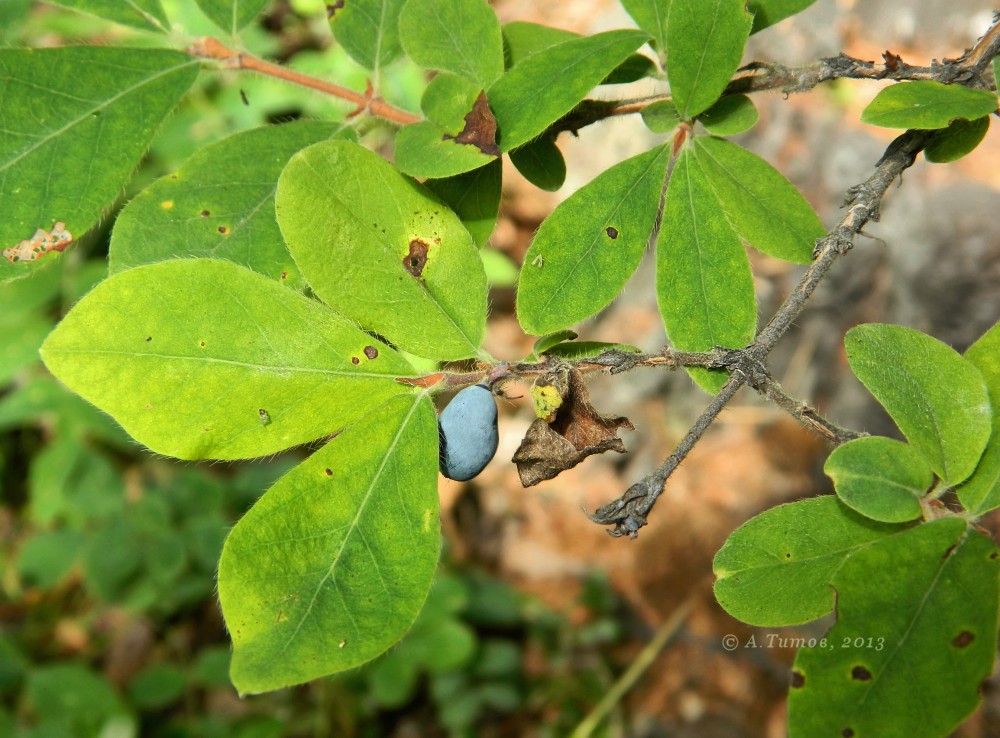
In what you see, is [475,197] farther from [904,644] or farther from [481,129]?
[904,644]

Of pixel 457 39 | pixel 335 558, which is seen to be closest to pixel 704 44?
pixel 457 39

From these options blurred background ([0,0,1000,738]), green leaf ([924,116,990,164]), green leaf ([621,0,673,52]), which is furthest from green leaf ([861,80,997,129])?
blurred background ([0,0,1000,738])

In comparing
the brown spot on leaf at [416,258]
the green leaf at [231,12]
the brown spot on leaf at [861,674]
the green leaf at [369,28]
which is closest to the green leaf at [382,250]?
the brown spot on leaf at [416,258]

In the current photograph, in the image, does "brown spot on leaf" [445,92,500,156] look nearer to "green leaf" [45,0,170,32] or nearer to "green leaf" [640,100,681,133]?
"green leaf" [640,100,681,133]

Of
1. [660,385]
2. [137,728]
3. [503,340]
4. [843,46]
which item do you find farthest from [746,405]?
[137,728]

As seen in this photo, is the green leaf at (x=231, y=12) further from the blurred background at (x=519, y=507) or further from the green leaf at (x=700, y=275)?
the blurred background at (x=519, y=507)

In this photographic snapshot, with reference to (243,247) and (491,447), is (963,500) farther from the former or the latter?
(243,247)
